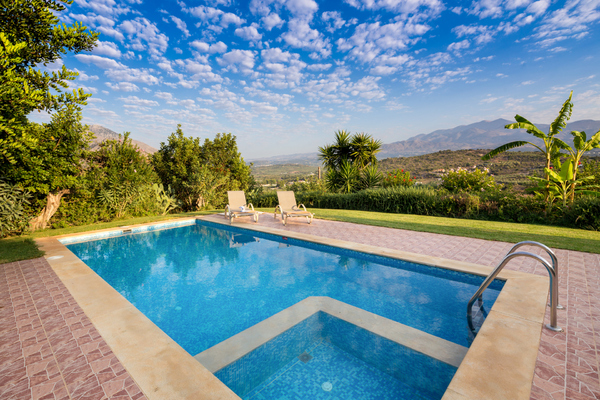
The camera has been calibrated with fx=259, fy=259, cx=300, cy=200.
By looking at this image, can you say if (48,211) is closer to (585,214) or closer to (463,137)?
(585,214)

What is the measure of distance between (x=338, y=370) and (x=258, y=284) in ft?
7.35

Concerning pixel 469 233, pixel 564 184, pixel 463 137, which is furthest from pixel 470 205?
pixel 463 137

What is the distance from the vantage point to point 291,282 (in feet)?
14.1

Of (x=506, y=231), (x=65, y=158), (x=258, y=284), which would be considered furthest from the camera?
(x=65, y=158)

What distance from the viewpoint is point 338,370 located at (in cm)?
230

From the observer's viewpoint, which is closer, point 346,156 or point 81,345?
point 81,345

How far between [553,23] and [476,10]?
12.7ft

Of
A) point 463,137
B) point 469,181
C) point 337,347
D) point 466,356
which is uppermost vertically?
point 463,137

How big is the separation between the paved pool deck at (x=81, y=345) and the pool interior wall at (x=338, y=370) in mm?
724

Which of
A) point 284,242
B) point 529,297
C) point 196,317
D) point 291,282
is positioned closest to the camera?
point 529,297

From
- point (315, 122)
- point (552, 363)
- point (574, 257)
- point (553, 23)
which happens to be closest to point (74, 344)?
point (552, 363)

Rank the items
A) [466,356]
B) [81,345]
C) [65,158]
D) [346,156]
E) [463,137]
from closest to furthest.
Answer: [466,356] < [81,345] < [65,158] < [346,156] < [463,137]

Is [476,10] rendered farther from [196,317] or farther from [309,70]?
[196,317]

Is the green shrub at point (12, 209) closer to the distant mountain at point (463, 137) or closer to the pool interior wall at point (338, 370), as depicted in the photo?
the pool interior wall at point (338, 370)
